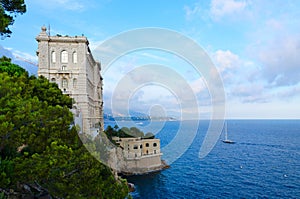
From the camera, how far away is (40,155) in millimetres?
9367

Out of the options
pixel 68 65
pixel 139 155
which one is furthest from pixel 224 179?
pixel 68 65

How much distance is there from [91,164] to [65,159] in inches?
63.9

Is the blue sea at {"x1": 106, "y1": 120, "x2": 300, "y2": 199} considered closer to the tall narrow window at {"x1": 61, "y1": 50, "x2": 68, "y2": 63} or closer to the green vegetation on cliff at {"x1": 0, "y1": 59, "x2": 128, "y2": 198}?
the green vegetation on cliff at {"x1": 0, "y1": 59, "x2": 128, "y2": 198}

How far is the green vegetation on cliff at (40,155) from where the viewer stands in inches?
356

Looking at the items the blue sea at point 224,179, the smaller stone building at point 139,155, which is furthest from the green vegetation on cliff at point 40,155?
the smaller stone building at point 139,155

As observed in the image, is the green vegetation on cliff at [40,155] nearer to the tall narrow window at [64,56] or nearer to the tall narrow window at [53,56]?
the tall narrow window at [64,56]

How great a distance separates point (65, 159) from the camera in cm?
994

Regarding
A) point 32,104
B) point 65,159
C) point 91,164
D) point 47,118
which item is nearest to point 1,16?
point 32,104

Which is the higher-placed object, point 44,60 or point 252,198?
point 44,60

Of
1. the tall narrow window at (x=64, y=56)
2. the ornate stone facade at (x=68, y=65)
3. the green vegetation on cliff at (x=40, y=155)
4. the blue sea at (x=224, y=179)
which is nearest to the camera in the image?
the green vegetation on cliff at (x=40, y=155)

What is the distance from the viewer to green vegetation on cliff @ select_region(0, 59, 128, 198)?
9031 mm

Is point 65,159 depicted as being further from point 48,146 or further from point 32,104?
point 32,104

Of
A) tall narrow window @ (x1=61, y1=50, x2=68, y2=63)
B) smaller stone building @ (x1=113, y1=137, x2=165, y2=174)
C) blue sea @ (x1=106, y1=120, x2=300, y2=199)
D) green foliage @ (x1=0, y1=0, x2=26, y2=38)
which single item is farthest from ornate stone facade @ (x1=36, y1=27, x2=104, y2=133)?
green foliage @ (x1=0, y1=0, x2=26, y2=38)

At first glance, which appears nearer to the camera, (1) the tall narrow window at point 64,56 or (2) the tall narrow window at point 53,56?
(2) the tall narrow window at point 53,56
